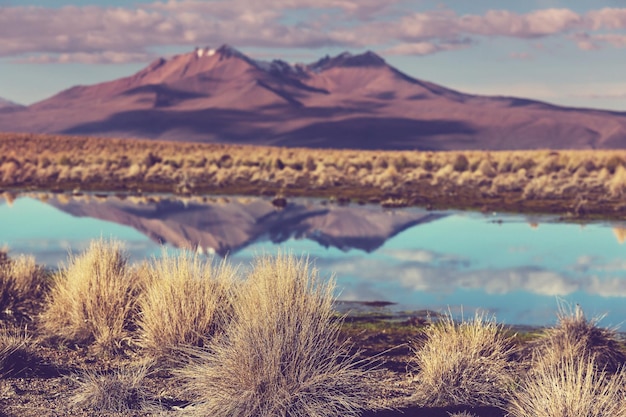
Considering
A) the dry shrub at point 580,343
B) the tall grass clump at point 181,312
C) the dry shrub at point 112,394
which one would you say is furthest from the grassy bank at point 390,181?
the dry shrub at point 112,394

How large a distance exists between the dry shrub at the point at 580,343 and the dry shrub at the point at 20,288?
6.06 metres

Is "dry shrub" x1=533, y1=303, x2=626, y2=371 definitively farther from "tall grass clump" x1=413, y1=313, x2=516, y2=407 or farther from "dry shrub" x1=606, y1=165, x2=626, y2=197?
"dry shrub" x1=606, y1=165, x2=626, y2=197

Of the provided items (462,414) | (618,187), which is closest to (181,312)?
(462,414)

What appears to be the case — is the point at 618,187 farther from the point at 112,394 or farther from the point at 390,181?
the point at 112,394

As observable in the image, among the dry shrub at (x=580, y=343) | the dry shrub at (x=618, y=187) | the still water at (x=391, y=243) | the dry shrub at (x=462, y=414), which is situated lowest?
the still water at (x=391, y=243)

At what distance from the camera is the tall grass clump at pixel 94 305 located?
919 centimetres

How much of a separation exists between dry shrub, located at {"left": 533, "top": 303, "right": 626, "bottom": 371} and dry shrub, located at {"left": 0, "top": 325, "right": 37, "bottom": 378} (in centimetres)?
500

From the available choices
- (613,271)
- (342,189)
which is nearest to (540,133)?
(342,189)

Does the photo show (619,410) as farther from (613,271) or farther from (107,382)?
(613,271)

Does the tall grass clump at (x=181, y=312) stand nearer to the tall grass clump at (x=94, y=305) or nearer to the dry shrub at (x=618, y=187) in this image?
the tall grass clump at (x=94, y=305)

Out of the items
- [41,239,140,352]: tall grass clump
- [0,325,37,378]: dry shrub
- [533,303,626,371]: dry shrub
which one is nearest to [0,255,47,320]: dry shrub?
[41,239,140,352]: tall grass clump

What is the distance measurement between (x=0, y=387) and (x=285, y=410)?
2807 millimetres

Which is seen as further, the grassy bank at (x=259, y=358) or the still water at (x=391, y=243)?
the still water at (x=391, y=243)

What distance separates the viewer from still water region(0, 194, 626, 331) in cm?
1269
